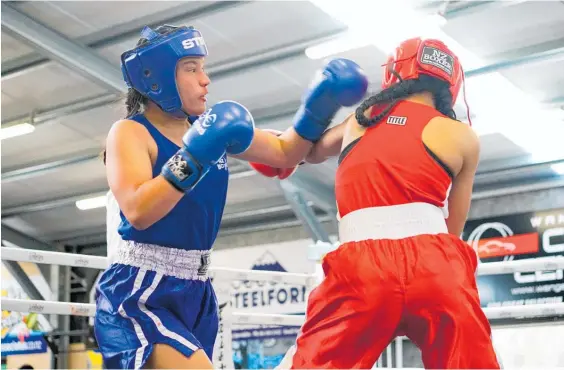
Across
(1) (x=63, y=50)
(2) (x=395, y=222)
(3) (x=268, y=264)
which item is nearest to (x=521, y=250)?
(3) (x=268, y=264)

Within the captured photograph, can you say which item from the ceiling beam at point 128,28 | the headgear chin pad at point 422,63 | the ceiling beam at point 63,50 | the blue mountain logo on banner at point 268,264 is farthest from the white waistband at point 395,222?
the blue mountain logo on banner at point 268,264

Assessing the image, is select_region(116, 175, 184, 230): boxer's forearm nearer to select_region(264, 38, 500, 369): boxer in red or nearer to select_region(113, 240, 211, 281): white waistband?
select_region(113, 240, 211, 281): white waistband

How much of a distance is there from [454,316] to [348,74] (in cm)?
71

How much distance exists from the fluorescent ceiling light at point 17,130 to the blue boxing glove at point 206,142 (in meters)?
6.54

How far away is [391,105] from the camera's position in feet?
6.53

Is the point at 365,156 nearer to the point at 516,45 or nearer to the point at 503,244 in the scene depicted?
the point at 516,45

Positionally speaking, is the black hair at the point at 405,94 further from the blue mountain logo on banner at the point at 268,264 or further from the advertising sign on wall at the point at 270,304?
the blue mountain logo on banner at the point at 268,264

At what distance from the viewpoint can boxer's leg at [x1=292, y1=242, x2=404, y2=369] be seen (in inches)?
70.1

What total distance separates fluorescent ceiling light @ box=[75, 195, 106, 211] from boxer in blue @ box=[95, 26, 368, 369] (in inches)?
334

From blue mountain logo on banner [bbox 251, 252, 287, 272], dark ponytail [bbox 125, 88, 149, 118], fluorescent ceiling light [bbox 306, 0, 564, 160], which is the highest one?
fluorescent ceiling light [bbox 306, 0, 564, 160]

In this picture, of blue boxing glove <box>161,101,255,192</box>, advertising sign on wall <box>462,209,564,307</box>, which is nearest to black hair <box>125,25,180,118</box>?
blue boxing glove <box>161,101,255,192</box>

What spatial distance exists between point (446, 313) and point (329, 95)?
0.70 m

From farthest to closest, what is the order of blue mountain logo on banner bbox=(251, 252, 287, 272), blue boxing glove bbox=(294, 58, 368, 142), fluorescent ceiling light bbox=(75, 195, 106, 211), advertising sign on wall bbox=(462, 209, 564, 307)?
1. fluorescent ceiling light bbox=(75, 195, 106, 211)
2. blue mountain logo on banner bbox=(251, 252, 287, 272)
3. advertising sign on wall bbox=(462, 209, 564, 307)
4. blue boxing glove bbox=(294, 58, 368, 142)

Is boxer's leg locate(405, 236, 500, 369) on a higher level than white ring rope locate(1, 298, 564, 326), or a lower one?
lower
